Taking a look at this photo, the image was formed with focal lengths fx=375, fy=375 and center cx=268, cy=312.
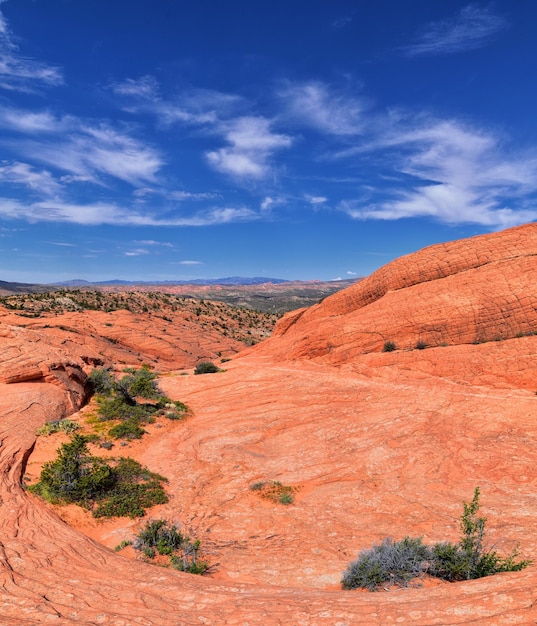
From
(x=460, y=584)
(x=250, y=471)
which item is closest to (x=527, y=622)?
(x=460, y=584)

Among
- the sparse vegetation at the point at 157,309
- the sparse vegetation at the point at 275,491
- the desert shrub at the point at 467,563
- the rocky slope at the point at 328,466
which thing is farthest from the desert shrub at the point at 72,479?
the sparse vegetation at the point at 157,309

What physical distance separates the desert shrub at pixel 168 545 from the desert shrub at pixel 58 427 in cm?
703

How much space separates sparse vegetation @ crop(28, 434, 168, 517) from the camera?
9.62 meters

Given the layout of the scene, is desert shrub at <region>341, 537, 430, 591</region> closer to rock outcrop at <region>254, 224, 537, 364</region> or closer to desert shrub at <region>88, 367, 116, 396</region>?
desert shrub at <region>88, 367, 116, 396</region>

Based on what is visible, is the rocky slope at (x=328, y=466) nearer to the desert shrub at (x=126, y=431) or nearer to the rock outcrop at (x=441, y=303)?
the rock outcrop at (x=441, y=303)

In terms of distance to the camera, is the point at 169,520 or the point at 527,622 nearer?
the point at 527,622

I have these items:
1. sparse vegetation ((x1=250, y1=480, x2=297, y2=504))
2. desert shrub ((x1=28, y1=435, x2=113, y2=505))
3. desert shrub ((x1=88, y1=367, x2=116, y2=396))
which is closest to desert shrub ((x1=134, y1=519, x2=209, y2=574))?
desert shrub ((x1=28, y1=435, x2=113, y2=505))

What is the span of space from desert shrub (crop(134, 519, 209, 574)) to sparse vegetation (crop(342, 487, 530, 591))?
2.99 meters

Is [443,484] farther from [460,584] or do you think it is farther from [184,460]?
[184,460]

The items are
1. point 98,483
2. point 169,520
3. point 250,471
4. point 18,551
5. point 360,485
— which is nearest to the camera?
point 18,551

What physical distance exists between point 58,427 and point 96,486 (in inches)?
188

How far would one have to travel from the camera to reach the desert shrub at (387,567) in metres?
6.22

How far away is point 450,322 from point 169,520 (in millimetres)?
19234

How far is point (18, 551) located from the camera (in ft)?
21.4
